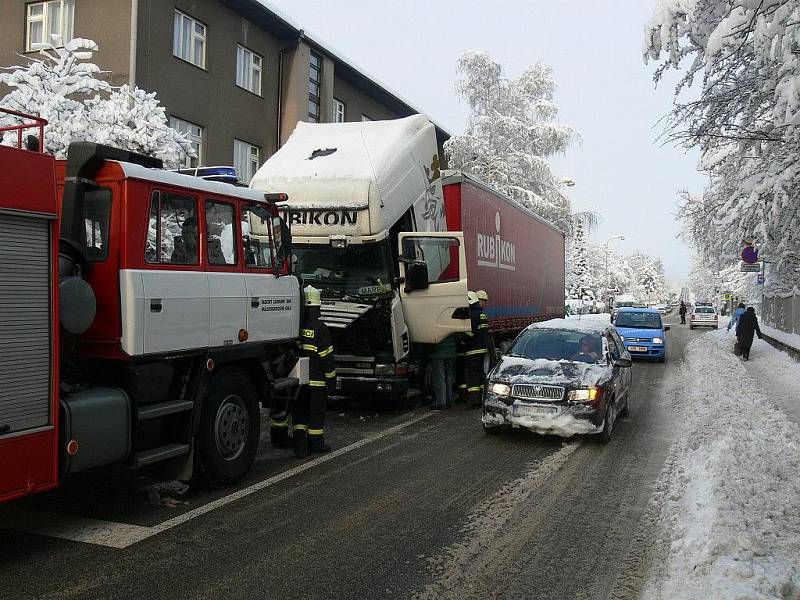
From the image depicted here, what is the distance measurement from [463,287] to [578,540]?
19.2ft

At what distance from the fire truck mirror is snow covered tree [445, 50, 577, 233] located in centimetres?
3003

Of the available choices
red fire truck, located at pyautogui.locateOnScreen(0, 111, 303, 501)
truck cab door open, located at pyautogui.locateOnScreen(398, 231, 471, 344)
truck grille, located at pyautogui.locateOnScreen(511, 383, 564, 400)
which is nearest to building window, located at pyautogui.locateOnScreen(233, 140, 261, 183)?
truck cab door open, located at pyautogui.locateOnScreen(398, 231, 471, 344)

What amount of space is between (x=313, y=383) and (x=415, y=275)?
2.98 meters

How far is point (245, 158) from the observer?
22703mm

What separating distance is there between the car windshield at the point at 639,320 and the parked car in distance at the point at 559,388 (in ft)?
38.0

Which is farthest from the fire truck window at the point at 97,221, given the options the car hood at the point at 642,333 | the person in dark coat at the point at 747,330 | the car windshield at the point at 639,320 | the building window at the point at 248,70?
the person in dark coat at the point at 747,330

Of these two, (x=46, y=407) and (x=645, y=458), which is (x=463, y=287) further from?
(x=46, y=407)

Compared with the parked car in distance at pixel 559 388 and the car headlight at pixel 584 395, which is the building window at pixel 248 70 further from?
the car headlight at pixel 584 395

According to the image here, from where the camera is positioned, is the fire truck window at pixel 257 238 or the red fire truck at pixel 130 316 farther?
the fire truck window at pixel 257 238

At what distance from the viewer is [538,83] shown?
3691 cm

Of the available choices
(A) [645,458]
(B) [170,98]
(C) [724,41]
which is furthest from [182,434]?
(B) [170,98]

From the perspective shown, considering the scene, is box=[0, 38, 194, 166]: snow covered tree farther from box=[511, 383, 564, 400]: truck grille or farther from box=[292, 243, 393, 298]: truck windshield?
box=[511, 383, 564, 400]: truck grille

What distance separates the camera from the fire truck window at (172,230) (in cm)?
528

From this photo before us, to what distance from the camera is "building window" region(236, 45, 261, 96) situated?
22.3 meters
